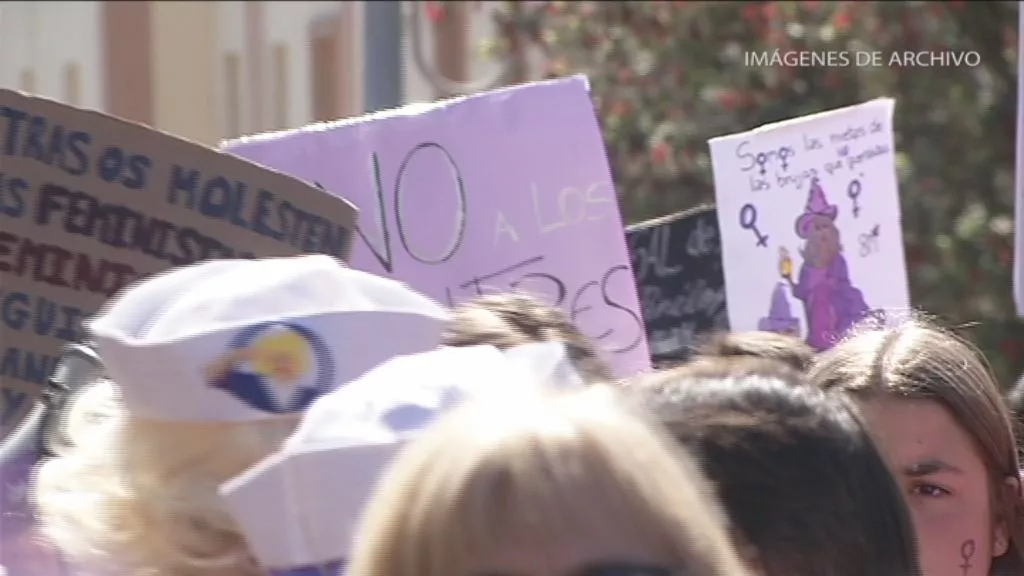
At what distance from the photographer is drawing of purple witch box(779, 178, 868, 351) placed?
3.90m

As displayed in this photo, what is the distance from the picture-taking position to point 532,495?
1162mm

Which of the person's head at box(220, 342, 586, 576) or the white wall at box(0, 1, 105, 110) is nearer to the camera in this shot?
the person's head at box(220, 342, 586, 576)

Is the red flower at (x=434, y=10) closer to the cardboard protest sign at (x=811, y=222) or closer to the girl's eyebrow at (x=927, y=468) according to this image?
the cardboard protest sign at (x=811, y=222)

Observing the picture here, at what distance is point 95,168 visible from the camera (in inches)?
87.7

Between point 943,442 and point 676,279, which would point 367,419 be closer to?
point 943,442

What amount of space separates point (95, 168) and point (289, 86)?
12.1m

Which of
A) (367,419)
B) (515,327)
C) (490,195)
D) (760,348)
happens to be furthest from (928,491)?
(490,195)

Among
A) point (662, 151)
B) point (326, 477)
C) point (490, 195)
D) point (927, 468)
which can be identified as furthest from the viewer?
point (662, 151)

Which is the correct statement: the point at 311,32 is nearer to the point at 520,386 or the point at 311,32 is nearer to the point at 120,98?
the point at 120,98

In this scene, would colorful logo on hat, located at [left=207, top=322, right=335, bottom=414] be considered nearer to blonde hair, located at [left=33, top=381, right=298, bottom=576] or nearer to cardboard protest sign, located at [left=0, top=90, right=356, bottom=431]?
blonde hair, located at [left=33, top=381, right=298, bottom=576]

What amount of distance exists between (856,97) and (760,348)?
637cm

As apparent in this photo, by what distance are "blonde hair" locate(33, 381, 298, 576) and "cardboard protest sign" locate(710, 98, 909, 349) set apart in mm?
2437

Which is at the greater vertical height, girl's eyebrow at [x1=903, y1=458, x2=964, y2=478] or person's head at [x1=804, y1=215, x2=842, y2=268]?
person's head at [x1=804, y1=215, x2=842, y2=268]

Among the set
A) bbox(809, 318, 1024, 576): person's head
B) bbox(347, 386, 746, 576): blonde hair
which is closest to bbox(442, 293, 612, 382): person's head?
bbox(809, 318, 1024, 576): person's head
